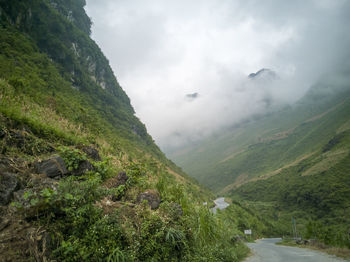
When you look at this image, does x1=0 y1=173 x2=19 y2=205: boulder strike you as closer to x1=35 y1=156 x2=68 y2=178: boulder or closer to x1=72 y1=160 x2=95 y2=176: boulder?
x1=35 y1=156 x2=68 y2=178: boulder

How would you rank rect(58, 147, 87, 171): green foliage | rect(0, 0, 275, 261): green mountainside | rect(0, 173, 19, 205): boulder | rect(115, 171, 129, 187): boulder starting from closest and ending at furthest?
rect(0, 0, 275, 261): green mountainside
rect(0, 173, 19, 205): boulder
rect(58, 147, 87, 171): green foliage
rect(115, 171, 129, 187): boulder

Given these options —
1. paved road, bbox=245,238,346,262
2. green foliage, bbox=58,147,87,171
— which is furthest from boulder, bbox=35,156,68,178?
paved road, bbox=245,238,346,262

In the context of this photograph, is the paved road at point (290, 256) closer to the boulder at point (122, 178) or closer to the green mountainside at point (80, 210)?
the green mountainside at point (80, 210)

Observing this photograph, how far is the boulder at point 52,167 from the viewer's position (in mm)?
4668

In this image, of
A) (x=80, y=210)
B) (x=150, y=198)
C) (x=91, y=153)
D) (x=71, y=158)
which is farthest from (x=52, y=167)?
(x=150, y=198)

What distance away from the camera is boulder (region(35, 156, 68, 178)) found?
15.3 ft

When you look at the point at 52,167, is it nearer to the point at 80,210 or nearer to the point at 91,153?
the point at 80,210

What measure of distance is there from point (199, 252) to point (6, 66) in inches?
909

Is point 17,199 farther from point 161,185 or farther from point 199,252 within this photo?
point 199,252

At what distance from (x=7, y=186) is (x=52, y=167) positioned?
3.44 ft

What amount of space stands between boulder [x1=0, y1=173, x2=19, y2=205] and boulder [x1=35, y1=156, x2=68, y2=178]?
0.68m

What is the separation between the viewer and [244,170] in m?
191

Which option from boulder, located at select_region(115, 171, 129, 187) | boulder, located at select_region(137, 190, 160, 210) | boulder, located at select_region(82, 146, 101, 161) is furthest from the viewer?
boulder, located at select_region(82, 146, 101, 161)

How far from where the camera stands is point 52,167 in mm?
4781
